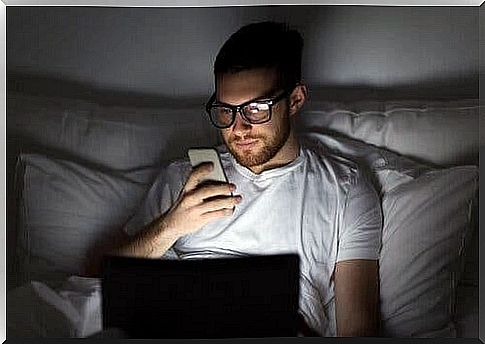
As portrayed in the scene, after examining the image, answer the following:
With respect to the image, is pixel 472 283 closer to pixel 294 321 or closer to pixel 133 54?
pixel 294 321

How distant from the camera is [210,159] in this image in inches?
76.2

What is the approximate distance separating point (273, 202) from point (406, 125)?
366mm

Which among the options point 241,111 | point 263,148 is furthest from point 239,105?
point 263,148

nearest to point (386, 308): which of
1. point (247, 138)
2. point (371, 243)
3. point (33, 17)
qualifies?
point (371, 243)

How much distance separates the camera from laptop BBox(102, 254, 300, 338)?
1.93 meters

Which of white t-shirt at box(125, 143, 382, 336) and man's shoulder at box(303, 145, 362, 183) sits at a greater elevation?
man's shoulder at box(303, 145, 362, 183)

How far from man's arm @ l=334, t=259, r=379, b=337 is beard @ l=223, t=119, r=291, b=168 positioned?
0.31m

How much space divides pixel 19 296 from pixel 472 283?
3.53 feet

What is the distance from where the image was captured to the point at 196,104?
76.1 inches

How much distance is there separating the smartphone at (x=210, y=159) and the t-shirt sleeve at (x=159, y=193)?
25mm

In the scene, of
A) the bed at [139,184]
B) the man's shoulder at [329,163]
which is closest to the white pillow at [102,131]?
the bed at [139,184]

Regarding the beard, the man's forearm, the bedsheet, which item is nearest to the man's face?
the beard

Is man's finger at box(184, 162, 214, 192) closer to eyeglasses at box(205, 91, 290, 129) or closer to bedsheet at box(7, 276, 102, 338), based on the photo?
eyeglasses at box(205, 91, 290, 129)

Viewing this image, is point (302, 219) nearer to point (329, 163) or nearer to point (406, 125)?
point (329, 163)
